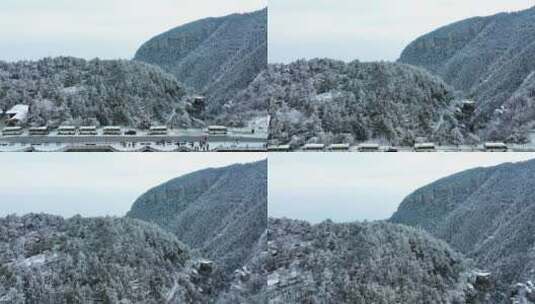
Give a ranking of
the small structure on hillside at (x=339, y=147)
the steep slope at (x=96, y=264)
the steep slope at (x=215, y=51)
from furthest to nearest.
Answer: the steep slope at (x=215, y=51), the small structure on hillside at (x=339, y=147), the steep slope at (x=96, y=264)

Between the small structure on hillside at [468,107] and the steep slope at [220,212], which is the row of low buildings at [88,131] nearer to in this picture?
the steep slope at [220,212]

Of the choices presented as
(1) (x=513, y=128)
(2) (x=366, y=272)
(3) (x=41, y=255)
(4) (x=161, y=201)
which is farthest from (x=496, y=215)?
(3) (x=41, y=255)

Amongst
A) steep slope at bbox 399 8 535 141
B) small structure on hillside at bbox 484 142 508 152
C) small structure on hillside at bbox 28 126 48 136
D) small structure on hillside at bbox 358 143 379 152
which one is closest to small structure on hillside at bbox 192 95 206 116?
small structure on hillside at bbox 28 126 48 136

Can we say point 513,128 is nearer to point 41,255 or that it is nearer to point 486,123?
point 486,123

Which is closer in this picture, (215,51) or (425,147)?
(425,147)

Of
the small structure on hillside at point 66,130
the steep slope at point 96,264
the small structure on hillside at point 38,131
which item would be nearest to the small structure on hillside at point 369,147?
the steep slope at point 96,264

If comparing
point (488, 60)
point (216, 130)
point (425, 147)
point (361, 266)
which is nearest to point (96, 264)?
point (216, 130)

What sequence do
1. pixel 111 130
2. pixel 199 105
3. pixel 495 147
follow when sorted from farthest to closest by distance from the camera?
pixel 199 105
pixel 111 130
pixel 495 147

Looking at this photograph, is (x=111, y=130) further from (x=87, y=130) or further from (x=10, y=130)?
(x=10, y=130)
